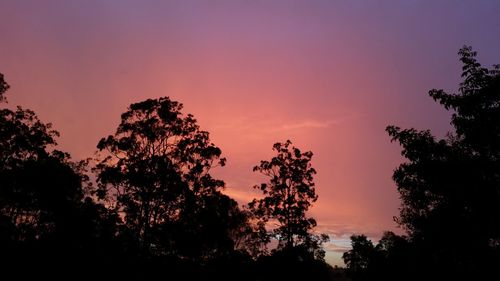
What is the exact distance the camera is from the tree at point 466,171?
1591 centimetres

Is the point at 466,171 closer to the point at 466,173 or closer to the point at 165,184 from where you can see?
the point at 466,173

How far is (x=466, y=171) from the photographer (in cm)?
1633

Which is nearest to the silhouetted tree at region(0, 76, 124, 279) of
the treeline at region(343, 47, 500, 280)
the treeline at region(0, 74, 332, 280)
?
the treeline at region(0, 74, 332, 280)

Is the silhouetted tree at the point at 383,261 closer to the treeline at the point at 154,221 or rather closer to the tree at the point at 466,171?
the treeline at the point at 154,221

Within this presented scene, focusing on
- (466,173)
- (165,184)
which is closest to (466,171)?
(466,173)

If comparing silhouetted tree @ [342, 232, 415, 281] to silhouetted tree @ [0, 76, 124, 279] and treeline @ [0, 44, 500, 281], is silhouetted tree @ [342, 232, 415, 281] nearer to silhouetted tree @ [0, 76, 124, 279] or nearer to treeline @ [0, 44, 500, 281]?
treeline @ [0, 44, 500, 281]

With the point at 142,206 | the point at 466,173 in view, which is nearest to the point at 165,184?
the point at 142,206

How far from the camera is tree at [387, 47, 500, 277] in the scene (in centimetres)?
1591

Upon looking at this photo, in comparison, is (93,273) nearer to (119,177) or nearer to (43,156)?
(119,177)

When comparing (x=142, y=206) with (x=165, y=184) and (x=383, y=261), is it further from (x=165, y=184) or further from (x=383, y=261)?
(x=383, y=261)

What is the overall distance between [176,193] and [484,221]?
92.7 feet

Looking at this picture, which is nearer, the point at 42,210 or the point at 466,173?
the point at 466,173

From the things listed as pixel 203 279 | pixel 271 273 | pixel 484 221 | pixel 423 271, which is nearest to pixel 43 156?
pixel 203 279

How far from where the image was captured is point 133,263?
110 ft
